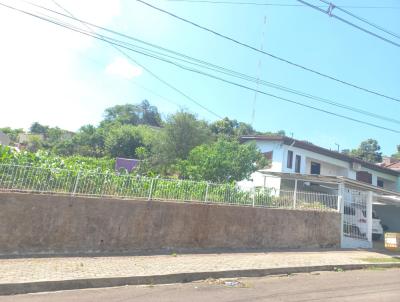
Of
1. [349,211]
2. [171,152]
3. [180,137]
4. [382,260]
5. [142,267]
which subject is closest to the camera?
[142,267]

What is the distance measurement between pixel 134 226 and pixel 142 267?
2.00m

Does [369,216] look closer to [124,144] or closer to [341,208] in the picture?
[341,208]

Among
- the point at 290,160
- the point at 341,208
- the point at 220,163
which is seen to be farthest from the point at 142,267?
the point at 290,160

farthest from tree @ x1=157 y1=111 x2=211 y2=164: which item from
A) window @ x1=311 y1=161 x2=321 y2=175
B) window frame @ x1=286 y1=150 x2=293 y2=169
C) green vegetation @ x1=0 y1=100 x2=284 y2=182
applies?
window @ x1=311 y1=161 x2=321 y2=175

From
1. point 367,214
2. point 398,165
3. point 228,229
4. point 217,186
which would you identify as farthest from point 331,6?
point 398,165

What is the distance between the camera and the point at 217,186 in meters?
11.7

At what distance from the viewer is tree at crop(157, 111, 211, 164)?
90.0ft

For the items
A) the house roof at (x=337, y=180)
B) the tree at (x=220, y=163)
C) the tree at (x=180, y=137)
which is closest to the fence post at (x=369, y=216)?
the house roof at (x=337, y=180)

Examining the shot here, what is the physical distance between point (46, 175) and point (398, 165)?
38.6m

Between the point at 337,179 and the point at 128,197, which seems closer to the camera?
the point at 128,197

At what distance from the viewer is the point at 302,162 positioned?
26.1 meters

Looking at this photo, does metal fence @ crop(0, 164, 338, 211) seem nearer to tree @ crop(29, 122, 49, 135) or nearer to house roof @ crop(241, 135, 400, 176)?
house roof @ crop(241, 135, 400, 176)

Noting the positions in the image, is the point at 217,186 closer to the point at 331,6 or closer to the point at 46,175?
the point at 46,175

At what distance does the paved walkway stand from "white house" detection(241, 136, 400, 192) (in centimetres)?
A: 1140
